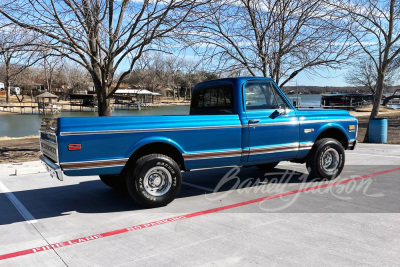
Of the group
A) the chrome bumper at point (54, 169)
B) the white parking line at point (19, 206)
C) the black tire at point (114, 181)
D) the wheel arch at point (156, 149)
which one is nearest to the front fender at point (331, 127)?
the wheel arch at point (156, 149)

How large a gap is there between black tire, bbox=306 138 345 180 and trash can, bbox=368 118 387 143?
765 centimetres

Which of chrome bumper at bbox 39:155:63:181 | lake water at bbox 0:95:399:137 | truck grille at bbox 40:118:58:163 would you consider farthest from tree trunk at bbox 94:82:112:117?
chrome bumper at bbox 39:155:63:181

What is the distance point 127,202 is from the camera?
5984 mm

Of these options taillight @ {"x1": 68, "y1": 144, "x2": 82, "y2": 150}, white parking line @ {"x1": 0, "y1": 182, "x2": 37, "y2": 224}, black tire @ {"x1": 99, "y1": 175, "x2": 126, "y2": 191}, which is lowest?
white parking line @ {"x1": 0, "y1": 182, "x2": 37, "y2": 224}

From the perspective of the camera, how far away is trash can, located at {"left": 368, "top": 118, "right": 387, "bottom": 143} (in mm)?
13875

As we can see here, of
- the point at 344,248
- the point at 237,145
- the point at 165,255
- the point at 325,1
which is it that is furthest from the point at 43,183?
the point at 325,1

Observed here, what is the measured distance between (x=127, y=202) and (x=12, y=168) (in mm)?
4641

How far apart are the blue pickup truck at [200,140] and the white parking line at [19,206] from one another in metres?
0.71

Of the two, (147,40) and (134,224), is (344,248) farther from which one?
(147,40)

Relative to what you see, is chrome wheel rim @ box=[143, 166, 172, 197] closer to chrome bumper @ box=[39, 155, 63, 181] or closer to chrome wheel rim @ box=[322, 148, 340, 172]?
chrome bumper @ box=[39, 155, 63, 181]

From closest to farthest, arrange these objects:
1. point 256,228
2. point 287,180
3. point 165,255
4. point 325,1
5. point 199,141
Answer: point 165,255, point 256,228, point 199,141, point 287,180, point 325,1

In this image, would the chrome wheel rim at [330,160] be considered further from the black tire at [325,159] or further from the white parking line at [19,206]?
the white parking line at [19,206]

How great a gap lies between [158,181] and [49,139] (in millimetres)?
1742

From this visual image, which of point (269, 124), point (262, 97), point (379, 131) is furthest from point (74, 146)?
point (379, 131)
